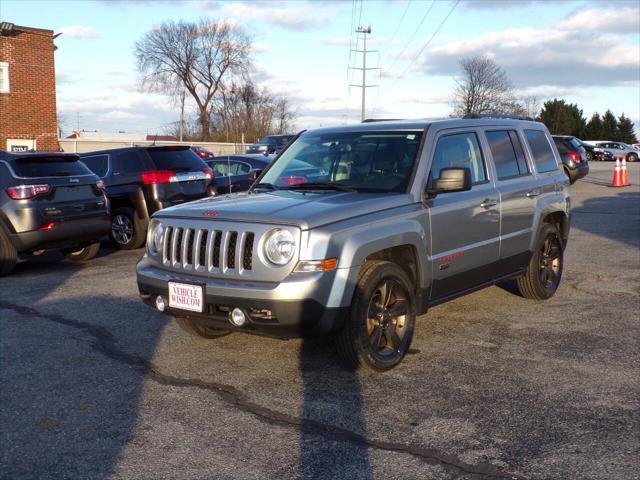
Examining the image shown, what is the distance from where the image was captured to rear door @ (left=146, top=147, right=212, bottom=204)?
11.8 meters

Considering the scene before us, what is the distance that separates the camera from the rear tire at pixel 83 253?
1103 centimetres

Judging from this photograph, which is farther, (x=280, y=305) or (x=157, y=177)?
(x=157, y=177)

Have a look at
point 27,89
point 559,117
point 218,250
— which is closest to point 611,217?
point 218,250

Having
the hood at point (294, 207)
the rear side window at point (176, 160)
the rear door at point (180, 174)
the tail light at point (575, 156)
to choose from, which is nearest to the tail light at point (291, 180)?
the hood at point (294, 207)

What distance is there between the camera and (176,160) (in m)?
12.2

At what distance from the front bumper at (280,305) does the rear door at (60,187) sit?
5.26m

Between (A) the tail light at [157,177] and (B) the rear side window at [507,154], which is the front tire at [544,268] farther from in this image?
(A) the tail light at [157,177]

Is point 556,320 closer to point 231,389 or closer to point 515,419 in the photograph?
point 515,419

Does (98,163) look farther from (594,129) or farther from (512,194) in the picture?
(594,129)

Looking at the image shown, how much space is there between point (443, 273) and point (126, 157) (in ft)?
24.9

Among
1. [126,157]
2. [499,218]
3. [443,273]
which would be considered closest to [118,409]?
[443,273]

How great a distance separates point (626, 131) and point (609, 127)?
2.67 meters

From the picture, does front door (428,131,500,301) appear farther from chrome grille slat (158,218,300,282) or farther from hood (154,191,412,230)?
chrome grille slat (158,218,300,282)

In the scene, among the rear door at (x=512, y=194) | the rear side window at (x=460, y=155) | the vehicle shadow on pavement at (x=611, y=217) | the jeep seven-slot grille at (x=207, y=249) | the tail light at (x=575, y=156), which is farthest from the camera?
the tail light at (x=575, y=156)
